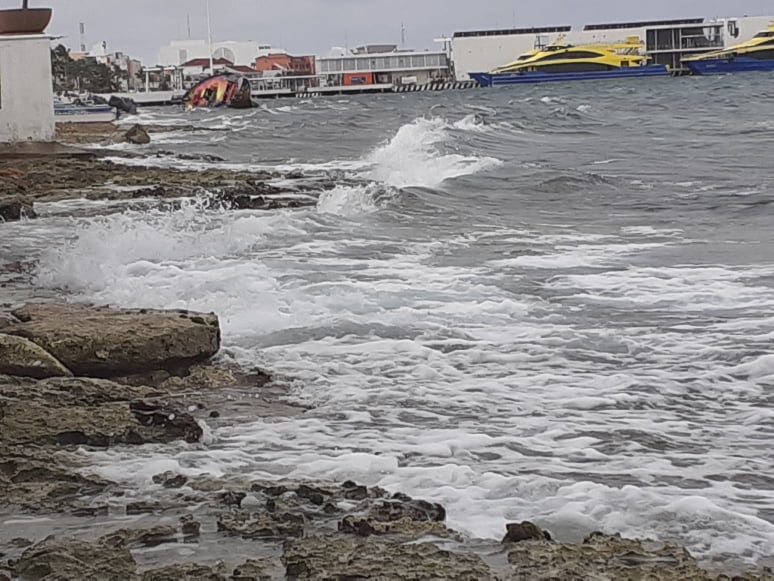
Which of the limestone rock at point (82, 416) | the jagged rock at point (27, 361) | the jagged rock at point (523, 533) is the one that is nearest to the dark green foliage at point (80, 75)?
the jagged rock at point (27, 361)

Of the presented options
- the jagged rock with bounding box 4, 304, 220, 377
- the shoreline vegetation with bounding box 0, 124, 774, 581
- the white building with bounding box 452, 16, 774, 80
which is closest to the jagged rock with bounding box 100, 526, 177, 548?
the shoreline vegetation with bounding box 0, 124, 774, 581

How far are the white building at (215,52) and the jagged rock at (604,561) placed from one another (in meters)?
136

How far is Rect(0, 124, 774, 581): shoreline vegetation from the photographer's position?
372cm

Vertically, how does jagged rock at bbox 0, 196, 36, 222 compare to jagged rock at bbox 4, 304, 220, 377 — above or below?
above

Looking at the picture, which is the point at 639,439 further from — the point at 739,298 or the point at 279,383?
the point at 739,298

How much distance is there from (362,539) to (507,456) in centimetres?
129

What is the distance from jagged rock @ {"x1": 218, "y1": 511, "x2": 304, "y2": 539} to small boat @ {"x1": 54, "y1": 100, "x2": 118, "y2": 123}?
39816mm

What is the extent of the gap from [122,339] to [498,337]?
237cm

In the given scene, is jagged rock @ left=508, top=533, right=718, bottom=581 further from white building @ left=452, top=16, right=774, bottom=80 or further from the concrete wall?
white building @ left=452, top=16, right=774, bottom=80

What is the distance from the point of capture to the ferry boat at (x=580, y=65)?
288 ft

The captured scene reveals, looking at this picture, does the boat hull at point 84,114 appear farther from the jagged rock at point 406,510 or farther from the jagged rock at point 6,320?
the jagged rock at point 406,510

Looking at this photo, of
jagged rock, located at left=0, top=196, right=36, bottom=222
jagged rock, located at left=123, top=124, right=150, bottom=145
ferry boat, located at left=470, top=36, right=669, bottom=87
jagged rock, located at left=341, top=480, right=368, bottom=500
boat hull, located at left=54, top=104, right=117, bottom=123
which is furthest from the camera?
ferry boat, located at left=470, top=36, right=669, bottom=87

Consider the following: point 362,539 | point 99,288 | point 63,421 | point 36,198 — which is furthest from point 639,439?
point 36,198

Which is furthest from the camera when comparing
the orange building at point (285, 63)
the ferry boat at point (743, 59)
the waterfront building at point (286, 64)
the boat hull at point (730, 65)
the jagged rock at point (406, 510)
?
the orange building at point (285, 63)
